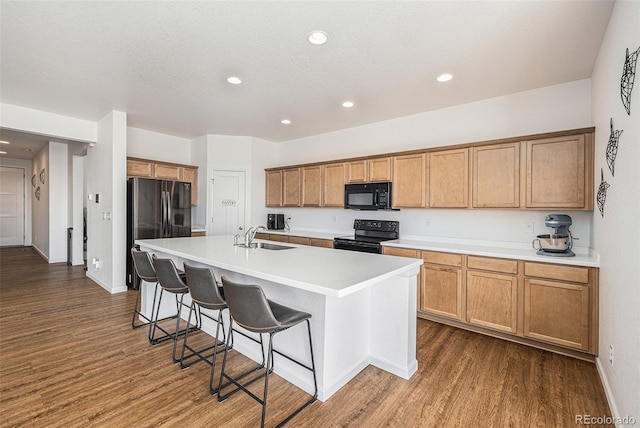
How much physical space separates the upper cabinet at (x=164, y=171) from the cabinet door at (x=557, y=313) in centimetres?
541

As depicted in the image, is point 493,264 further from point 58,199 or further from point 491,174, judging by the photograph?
point 58,199

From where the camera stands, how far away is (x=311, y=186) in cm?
518

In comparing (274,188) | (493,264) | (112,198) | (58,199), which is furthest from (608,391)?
(58,199)

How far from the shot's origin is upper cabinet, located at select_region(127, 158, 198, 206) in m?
4.89

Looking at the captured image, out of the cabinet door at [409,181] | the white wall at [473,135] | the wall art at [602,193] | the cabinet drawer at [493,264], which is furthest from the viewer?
the cabinet door at [409,181]

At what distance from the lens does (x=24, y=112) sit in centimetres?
406

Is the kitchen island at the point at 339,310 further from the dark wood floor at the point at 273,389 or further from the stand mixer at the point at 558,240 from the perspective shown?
the stand mixer at the point at 558,240

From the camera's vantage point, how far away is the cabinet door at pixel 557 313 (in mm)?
2531

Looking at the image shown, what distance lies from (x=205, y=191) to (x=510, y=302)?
5023mm

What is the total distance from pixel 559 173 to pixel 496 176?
542mm

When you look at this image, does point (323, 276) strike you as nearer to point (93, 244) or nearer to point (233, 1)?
point (233, 1)

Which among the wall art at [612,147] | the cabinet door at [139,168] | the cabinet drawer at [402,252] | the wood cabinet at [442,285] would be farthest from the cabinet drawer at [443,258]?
the cabinet door at [139,168]

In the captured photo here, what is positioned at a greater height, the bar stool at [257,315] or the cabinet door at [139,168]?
the cabinet door at [139,168]

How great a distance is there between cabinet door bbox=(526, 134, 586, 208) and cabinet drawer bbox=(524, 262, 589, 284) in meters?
0.62
